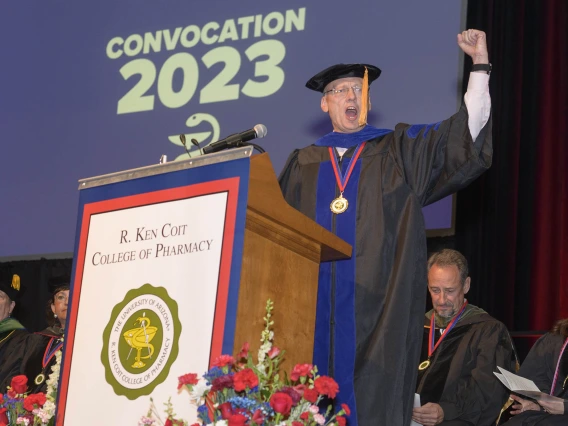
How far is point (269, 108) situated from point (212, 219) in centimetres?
375

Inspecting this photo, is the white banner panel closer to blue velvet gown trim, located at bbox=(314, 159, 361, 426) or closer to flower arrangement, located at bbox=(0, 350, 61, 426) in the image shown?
flower arrangement, located at bbox=(0, 350, 61, 426)

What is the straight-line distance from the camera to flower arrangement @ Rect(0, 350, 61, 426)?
2.80 metres

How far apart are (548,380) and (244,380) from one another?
3050mm

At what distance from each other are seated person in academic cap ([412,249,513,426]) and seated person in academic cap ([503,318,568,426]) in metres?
0.13

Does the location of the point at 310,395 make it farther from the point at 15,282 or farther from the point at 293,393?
the point at 15,282

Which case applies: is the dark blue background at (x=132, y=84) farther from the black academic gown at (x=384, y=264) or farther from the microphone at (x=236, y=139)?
the microphone at (x=236, y=139)

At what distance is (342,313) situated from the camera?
301 cm

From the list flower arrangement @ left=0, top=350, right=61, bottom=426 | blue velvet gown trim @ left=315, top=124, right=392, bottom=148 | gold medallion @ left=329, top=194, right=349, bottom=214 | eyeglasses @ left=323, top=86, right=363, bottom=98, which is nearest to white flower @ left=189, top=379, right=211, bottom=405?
flower arrangement @ left=0, top=350, right=61, bottom=426

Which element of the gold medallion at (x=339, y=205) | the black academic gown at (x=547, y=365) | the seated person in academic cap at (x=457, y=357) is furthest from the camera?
the black academic gown at (x=547, y=365)

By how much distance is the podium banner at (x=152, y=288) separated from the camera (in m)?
2.21

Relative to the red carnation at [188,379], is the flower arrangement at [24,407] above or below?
below

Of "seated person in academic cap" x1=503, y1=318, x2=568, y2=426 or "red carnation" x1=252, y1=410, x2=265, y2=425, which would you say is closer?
"red carnation" x1=252, y1=410, x2=265, y2=425

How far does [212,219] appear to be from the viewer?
7.46 feet

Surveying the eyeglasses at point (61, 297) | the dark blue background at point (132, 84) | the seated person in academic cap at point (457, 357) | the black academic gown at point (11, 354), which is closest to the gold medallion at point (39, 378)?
the black academic gown at point (11, 354)
